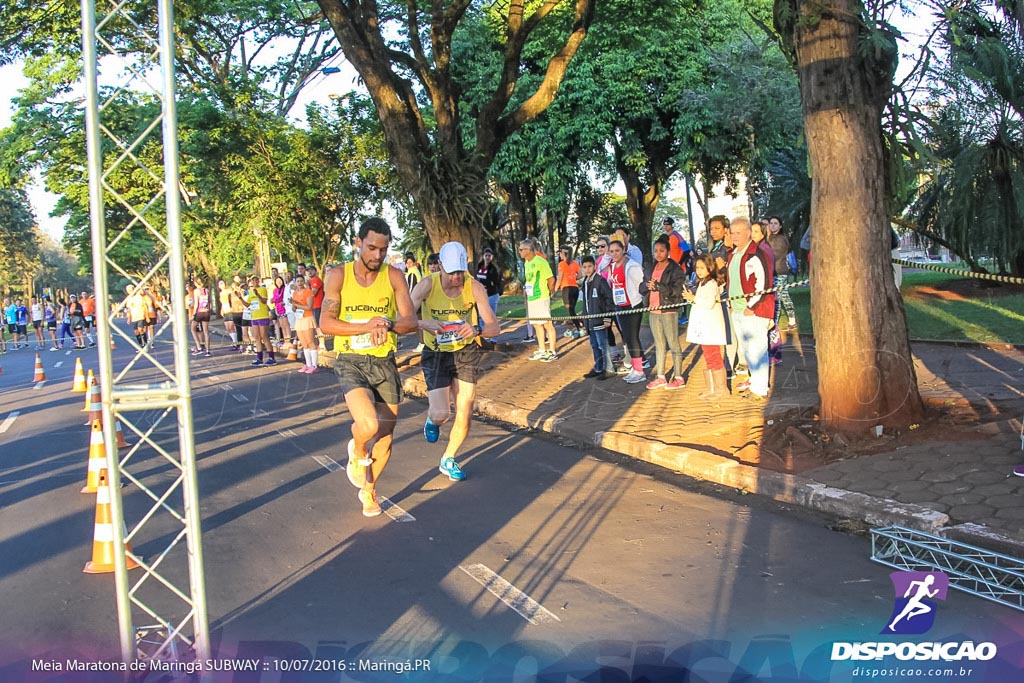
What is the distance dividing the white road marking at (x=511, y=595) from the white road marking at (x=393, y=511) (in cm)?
120

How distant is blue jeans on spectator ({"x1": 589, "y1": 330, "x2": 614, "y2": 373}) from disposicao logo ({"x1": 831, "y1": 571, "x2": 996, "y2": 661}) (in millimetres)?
8036

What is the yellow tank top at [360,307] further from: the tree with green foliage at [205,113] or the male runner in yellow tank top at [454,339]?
the tree with green foliage at [205,113]

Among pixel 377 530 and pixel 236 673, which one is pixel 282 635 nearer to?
pixel 236 673

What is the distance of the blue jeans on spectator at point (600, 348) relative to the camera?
12703 mm

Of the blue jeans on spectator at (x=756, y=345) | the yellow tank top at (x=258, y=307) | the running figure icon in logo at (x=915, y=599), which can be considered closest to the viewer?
the running figure icon in logo at (x=915, y=599)

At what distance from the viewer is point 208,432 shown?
10.8 meters

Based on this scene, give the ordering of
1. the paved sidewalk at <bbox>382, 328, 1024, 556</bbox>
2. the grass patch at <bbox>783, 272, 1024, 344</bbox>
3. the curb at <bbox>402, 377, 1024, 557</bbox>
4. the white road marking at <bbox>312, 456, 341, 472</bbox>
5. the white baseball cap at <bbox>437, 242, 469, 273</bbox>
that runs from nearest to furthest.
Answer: the curb at <bbox>402, 377, 1024, 557</bbox> < the paved sidewalk at <bbox>382, 328, 1024, 556</bbox> < the white baseball cap at <bbox>437, 242, 469, 273</bbox> < the white road marking at <bbox>312, 456, 341, 472</bbox> < the grass patch at <bbox>783, 272, 1024, 344</bbox>

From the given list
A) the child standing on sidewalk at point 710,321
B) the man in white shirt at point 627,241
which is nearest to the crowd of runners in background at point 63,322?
the man in white shirt at point 627,241

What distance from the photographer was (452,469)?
25.5 ft

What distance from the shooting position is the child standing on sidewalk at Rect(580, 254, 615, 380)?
495 inches

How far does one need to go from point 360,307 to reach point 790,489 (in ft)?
11.0

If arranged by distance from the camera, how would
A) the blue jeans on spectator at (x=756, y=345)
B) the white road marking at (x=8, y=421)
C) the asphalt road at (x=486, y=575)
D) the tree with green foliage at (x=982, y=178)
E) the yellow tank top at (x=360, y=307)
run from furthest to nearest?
the tree with green foliage at (x=982, y=178), the white road marking at (x=8, y=421), the blue jeans on spectator at (x=756, y=345), the yellow tank top at (x=360, y=307), the asphalt road at (x=486, y=575)

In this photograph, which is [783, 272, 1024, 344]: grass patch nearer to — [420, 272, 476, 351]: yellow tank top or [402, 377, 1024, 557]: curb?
[402, 377, 1024, 557]: curb

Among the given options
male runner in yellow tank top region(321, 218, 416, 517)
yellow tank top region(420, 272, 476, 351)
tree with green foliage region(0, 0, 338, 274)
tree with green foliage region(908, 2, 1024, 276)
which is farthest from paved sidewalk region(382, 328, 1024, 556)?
tree with green foliage region(0, 0, 338, 274)
